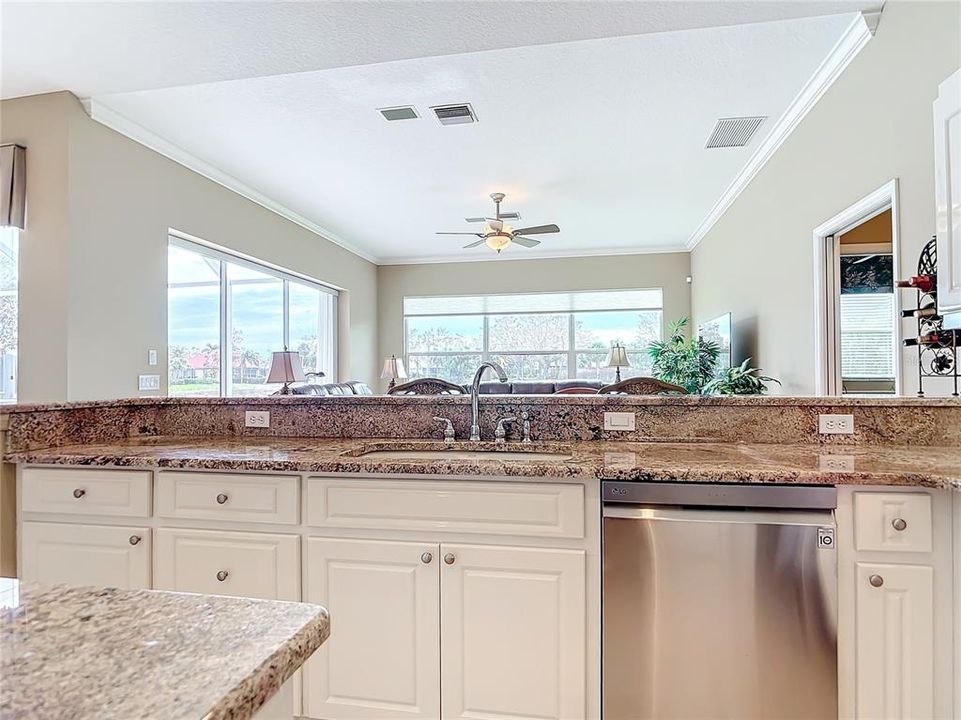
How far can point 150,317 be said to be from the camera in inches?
150

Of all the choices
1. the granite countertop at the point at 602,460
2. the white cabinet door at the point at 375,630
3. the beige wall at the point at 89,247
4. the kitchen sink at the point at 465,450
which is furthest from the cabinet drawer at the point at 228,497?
the beige wall at the point at 89,247

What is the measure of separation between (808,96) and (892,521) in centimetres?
282

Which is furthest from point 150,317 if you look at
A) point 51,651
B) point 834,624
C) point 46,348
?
point 834,624

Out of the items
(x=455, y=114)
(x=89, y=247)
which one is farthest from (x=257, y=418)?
(x=455, y=114)

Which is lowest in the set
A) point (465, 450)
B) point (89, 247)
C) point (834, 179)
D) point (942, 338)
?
point (465, 450)

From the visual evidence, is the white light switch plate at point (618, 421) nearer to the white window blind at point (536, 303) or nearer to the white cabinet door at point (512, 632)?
the white cabinet door at point (512, 632)

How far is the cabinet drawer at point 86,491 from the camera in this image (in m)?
1.90

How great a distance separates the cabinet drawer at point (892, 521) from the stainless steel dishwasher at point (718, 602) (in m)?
0.08

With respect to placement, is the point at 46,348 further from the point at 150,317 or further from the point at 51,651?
the point at 51,651

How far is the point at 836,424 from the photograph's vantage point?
6.75 ft

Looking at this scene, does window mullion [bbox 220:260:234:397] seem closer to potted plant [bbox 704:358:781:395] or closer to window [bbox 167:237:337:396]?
window [bbox 167:237:337:396]

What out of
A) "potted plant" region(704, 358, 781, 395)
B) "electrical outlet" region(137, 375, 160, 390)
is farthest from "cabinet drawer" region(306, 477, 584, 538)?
"potted plant" region(704, 358, 781, 395)

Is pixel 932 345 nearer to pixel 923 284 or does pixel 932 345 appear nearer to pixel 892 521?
pixel 923 284

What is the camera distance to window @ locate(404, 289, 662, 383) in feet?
25.3
